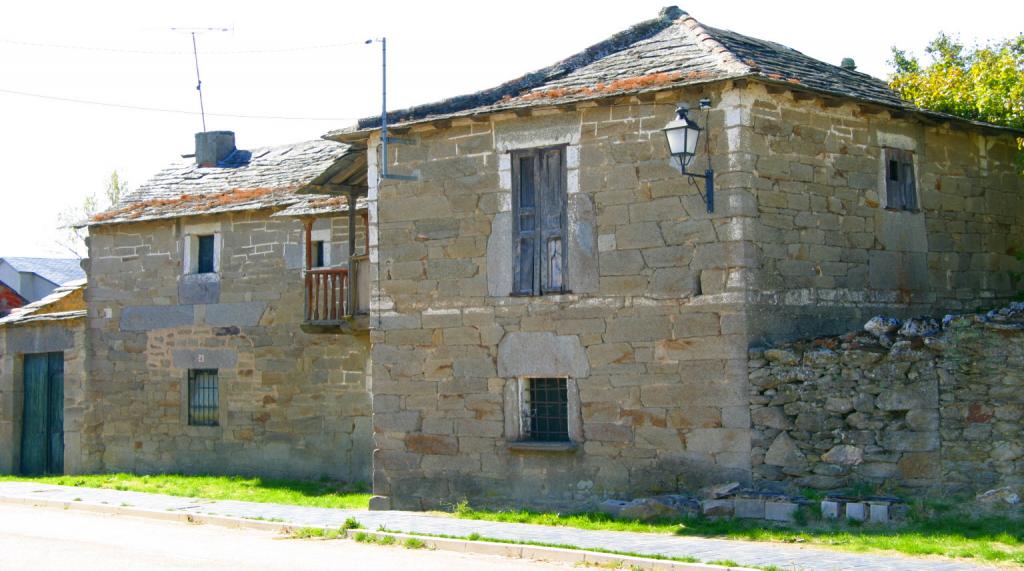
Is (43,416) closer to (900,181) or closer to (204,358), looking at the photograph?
(204,358)

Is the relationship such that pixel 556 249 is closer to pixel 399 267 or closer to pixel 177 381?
pixel 399 267

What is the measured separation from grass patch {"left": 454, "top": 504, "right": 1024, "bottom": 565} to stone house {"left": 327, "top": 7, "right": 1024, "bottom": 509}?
827mm

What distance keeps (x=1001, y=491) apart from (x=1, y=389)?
18804 millimetres

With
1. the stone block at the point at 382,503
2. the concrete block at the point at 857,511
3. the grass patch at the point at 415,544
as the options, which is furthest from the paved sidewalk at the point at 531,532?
the concrete block at the point at 857,511

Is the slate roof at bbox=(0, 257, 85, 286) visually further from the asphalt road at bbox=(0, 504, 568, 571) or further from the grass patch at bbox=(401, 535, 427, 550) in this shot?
the grass patch at bbox=(401, 535, 427, 550)

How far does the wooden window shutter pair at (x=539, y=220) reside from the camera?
1387cm

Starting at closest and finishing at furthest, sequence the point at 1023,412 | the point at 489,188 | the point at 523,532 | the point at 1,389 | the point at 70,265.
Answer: the point at 1023,412
the point at 523,532
the point at 489,188
the point at 1,389
the point at 70,265

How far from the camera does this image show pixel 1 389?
75.6 feet

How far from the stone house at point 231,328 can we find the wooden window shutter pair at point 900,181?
748 cm

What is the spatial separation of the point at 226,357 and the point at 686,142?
10.9m

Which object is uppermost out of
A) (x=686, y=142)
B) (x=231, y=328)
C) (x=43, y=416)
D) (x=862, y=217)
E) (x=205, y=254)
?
(x=686, y=142)

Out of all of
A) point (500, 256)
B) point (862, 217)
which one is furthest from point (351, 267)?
point (862, 217)

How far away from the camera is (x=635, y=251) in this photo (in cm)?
1327

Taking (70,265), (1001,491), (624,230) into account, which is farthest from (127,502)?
(70,265)
